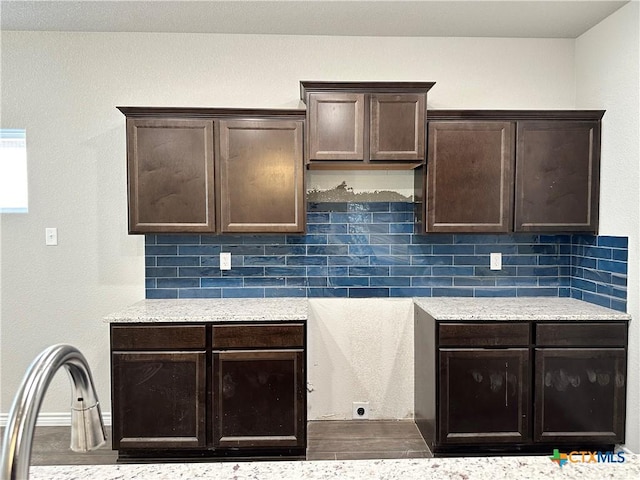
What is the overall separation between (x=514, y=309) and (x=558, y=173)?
0.94 meters

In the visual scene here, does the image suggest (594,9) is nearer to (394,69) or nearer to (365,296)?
(394,69)

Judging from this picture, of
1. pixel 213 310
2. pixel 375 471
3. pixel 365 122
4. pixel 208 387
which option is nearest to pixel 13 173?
pixel 213 310

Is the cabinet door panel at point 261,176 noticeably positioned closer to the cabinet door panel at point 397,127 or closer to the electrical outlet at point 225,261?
the electrical outlet at point 225,261

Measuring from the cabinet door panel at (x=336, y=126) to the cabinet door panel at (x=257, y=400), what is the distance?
1.28 meters

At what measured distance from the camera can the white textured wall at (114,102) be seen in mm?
3160

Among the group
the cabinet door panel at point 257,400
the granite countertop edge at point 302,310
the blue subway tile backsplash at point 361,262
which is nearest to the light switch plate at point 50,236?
the blue subway tile backsplash at point 361,262

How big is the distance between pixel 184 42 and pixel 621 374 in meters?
3.52

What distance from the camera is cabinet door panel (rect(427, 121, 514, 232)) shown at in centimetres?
294

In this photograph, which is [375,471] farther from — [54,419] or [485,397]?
[54,419]

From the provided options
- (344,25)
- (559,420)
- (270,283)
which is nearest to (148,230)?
(270,283)

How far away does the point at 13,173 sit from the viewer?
3.25 metres

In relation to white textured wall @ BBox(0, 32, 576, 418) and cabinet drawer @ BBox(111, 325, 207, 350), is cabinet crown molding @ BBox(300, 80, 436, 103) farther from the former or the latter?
cabinet drawer @ BBox(111, 325, 207, 350)

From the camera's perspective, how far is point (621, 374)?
2.66 metres

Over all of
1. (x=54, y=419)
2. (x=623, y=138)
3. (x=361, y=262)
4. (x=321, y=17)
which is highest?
(x=321, y=17)
